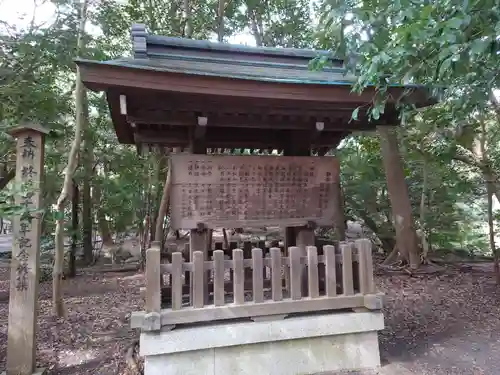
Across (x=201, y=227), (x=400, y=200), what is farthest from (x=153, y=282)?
(x=400, y=200)

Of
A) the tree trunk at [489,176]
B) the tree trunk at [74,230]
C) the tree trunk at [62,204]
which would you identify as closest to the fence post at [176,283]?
the tree trunk at [62,204]

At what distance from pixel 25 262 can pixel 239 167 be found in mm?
2463

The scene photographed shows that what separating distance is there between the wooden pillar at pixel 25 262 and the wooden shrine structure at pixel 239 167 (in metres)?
0.94

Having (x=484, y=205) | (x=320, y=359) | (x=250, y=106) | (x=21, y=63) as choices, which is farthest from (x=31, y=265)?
(x=484, y=205)

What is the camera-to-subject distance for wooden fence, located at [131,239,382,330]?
3.32m

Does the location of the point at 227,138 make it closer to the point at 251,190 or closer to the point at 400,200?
the point at 251,190

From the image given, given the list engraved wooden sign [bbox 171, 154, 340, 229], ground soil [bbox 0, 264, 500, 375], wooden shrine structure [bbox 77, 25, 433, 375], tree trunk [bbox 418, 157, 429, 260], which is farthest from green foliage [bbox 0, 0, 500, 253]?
ground soil [bbox 0, 264, 500, 375]

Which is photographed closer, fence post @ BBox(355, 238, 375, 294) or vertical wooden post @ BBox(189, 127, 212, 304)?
fence post @ BBox(355, 238, 375, 294)

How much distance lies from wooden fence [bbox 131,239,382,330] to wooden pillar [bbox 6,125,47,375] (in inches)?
45.2

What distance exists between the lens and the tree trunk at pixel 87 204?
9617 mm

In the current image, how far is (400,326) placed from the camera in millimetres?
5215

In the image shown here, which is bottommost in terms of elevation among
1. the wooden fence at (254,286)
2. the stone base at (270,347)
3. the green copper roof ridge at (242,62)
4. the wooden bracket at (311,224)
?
the stone base at (270,347)

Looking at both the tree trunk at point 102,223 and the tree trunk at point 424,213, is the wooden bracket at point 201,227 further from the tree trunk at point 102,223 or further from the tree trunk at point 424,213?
the tree trunk at point 102,223

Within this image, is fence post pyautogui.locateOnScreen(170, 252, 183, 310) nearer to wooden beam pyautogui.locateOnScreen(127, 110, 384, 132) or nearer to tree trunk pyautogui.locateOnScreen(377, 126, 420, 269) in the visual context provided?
wooden beam pyautogui.locateOnScreen(127, 110, 384, 132)
